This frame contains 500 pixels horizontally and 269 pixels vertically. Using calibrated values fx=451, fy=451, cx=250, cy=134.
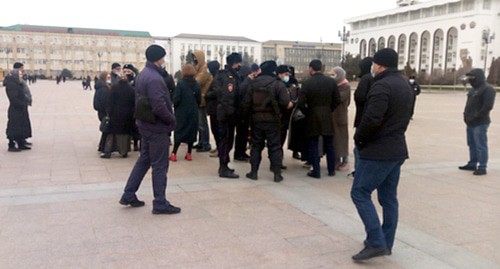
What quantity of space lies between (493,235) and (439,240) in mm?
647

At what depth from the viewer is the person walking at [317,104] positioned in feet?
22.6

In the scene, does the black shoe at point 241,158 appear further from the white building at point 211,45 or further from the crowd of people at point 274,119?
the white building at point 211,45

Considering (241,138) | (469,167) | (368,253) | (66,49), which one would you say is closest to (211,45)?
(66,49)

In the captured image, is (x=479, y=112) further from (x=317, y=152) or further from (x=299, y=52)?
(x=299, y=52)

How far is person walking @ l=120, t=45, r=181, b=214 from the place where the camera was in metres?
4.86

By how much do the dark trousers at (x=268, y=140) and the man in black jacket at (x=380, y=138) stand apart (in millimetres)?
2770

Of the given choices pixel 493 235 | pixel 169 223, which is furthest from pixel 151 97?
pixel 493 235

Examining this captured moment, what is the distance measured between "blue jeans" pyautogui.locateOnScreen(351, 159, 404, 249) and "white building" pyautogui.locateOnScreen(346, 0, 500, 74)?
8050 cm

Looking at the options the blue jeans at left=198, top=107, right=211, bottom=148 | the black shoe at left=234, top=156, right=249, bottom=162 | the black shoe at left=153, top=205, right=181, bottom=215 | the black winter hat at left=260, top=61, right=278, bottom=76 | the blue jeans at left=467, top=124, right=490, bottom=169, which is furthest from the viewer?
the blue jeans at left=198, top=107, right=211, bottom=148

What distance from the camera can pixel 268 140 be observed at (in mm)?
6691

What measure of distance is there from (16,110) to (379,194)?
25.3 ft

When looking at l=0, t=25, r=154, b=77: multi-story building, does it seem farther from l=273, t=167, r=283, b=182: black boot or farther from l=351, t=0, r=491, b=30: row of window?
l=273, t=167, r=283, b=182: black boot

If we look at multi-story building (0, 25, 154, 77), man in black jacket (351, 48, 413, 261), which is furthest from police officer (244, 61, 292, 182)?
multi-story building (0, 25, 154, 77)

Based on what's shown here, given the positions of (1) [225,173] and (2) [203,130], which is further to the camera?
(2) [203,130]
